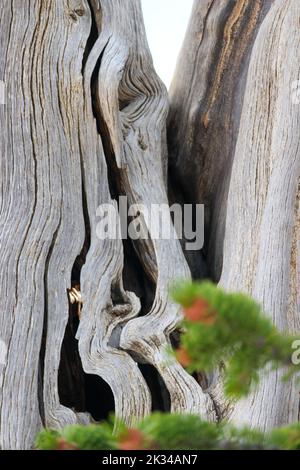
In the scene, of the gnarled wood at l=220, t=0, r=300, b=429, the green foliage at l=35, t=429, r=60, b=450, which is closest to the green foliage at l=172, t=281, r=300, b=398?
the green foliage at l=35, t=429, r=60, b=450

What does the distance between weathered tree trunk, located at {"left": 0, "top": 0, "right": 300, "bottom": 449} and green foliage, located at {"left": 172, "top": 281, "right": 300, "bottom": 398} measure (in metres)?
1.39

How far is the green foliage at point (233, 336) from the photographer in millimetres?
1112

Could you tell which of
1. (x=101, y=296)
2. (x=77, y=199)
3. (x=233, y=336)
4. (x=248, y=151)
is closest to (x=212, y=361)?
(x=233, y=336)

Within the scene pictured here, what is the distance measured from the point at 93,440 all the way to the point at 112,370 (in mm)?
1466

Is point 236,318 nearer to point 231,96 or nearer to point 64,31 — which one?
point 64,31

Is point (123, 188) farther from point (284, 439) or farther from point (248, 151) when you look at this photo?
point (284, 439)

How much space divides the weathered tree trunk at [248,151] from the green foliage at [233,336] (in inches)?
54.7

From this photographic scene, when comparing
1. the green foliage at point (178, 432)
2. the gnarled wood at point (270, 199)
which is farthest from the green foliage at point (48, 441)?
the gnarled wood at point (270, 199)

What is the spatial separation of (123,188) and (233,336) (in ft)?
6.79

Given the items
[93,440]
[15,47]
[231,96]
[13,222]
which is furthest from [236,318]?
[231,96]

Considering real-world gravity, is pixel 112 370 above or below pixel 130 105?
below

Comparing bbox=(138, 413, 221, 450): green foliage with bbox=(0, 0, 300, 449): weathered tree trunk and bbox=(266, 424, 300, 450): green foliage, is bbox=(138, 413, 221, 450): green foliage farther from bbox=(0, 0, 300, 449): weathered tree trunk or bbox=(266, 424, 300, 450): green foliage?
bbox=(0, 0, 300, 449): weathered tree trunk

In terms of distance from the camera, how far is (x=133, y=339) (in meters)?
2.79

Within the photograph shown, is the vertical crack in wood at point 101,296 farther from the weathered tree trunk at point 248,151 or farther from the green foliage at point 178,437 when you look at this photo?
the green foliage at point 178,437
